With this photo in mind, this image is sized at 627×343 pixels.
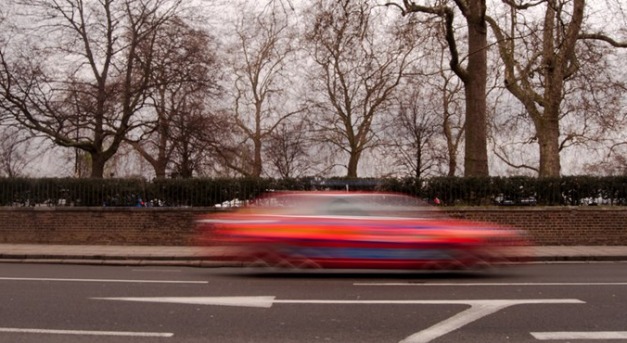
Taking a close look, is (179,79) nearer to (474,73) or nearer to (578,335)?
(474,73)

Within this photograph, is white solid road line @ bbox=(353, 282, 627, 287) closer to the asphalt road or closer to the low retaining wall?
the asphalt road

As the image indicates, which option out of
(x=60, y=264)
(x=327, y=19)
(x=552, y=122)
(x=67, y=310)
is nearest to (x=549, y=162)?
(x=552, y=122)

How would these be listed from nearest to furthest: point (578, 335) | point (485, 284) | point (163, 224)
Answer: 1. point (578, 335)
2. point (485, 284)
3. point (163, 224)

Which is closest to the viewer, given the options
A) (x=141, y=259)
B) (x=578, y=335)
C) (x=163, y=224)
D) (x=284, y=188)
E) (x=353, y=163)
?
(x=578, y=335)

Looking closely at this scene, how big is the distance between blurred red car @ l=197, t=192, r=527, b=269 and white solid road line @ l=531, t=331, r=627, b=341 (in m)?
4.05

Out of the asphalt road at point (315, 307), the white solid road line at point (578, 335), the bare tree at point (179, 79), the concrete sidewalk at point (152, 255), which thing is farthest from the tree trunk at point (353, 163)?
the white solid road line at point (578, 335)

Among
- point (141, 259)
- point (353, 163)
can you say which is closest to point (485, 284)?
point (141, 259)

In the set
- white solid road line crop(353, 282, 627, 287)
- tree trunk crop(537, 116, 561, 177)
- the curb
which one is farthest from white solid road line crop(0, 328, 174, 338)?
tree trunk crop(537, 116, 561, 177)

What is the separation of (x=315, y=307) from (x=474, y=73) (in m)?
15.7

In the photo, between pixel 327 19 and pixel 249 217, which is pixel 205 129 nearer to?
pixel 327 19

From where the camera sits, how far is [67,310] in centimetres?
751

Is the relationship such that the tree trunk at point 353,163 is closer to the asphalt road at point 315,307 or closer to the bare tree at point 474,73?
the bare tree at point 474,73

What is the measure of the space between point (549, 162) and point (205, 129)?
48.1 ft

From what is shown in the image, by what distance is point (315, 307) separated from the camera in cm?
770
